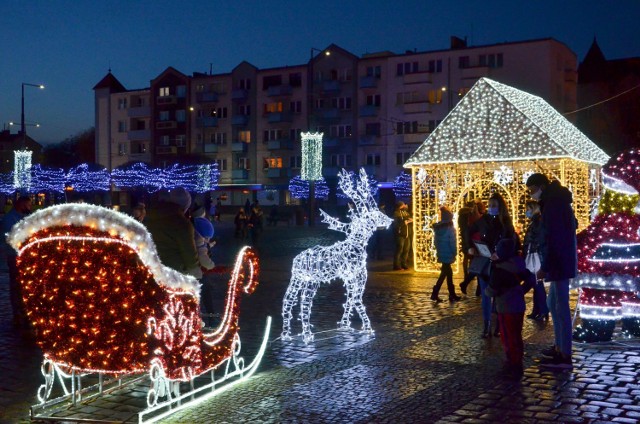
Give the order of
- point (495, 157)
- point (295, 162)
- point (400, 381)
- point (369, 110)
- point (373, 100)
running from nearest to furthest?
point (400, 381)
point (495, 157)
point (369, 110)
point (373, 100)
point (295, 162)

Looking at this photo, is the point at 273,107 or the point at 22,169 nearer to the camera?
the point at 22,169

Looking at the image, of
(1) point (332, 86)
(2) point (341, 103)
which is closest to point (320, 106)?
(2) point (341, 103)

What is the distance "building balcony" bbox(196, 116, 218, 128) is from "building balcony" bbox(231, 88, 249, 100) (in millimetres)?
3625

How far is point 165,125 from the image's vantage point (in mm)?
78375

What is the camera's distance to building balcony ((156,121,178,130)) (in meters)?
77.9

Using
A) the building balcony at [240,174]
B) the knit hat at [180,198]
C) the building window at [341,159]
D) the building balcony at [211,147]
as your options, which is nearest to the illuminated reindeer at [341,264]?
the knit hat at [180,198]

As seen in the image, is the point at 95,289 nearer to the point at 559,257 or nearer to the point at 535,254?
the point at 559,257

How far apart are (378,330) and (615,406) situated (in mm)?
4427

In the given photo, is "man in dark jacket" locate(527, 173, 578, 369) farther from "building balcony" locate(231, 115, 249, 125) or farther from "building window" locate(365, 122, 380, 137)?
"building balcony" locate(231, 115, 249, 125)

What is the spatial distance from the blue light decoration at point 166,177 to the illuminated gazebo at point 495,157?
40264 mm

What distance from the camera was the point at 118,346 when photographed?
19.4 feet

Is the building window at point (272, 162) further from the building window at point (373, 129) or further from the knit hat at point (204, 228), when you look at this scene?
the knit hat at point (204, 228)

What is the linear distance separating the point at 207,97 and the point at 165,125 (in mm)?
6434

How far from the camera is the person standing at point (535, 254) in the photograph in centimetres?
938
